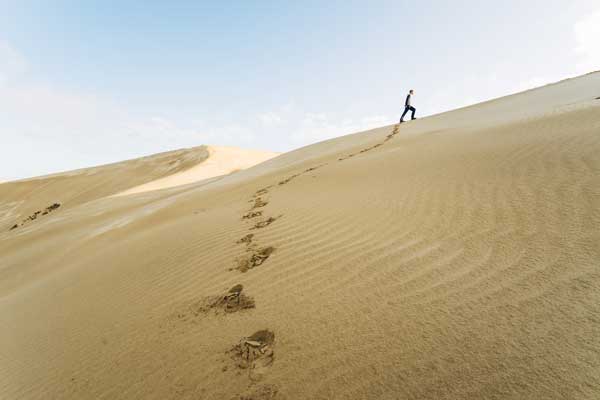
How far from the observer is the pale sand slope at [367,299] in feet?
4.40

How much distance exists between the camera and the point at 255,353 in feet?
5.53

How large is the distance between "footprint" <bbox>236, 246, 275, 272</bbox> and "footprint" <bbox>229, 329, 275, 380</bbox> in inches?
36.0

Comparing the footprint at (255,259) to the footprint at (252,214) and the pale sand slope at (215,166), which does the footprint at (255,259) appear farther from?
the pale sand slope at (215,166)

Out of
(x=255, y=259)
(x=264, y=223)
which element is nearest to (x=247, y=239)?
(x=264, y=223)

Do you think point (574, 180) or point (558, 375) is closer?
point (558, 375)

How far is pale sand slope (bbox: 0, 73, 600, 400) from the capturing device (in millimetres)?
1343

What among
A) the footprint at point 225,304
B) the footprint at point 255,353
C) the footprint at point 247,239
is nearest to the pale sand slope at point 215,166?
the footprint at point 247,239

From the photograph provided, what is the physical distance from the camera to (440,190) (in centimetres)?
341

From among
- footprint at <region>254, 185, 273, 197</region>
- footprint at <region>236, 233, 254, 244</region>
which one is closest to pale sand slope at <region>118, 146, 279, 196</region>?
footprint at <region>254, 185, 273, 197</region>

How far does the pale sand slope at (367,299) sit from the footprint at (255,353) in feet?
0.05

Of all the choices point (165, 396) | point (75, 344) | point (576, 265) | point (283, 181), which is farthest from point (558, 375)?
→ point (283, 181)

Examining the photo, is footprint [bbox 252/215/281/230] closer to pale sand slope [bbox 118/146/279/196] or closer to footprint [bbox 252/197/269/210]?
footprint [bbox 252/197/269/210]

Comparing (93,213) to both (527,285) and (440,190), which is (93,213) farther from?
(527,285)

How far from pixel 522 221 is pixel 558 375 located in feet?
4.67
